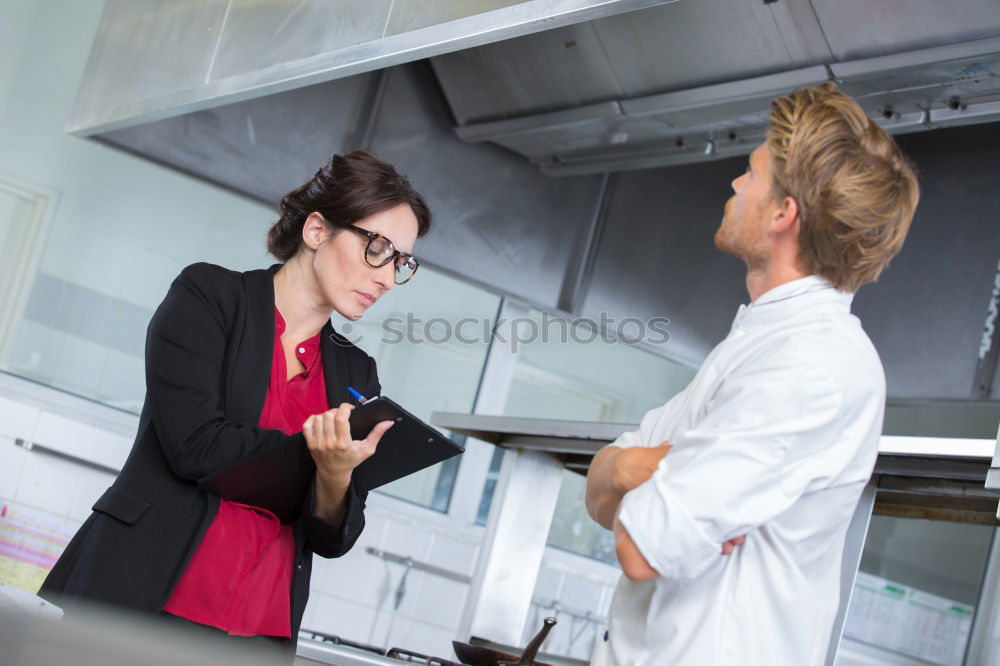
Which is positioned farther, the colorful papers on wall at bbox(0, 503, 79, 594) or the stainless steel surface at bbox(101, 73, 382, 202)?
the stainless steel surface at bbox(101, 73, 382, 202)

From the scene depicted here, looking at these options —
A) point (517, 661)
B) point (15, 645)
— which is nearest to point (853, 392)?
point (15, 645)

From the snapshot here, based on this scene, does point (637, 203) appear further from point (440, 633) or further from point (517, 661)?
point (517, 661)

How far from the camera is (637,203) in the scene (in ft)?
17.2

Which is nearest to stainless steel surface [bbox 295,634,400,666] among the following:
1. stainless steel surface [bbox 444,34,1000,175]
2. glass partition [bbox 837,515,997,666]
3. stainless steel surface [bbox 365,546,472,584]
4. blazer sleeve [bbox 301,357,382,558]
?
blazer sleeve [bbox 301,357,382,558]

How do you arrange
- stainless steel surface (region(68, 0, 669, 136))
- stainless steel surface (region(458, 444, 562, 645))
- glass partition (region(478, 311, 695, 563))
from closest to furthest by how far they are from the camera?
1. stainless steel surface (region(68, 0, 669, 136))
2. stainless steel surface (region(458, 444, 562, 645))
3. glass partition (region(478, 311, 695, 563))

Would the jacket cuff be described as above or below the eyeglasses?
below

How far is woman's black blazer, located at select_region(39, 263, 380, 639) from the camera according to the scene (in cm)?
147

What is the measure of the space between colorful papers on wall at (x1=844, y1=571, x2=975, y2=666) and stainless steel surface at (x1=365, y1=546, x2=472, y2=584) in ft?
6.82

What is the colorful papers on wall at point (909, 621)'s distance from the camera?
205 inches

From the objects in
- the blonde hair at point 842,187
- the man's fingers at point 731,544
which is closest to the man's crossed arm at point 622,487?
the man's fingers at point 731,544

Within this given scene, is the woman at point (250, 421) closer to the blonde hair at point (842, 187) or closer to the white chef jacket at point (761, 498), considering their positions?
the white chef jacket at point (761, 498)

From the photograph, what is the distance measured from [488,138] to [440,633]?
2.20 meters

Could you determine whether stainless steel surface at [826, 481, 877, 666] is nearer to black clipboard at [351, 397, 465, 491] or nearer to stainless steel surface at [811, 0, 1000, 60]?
black clipboard at [351, 397, 465, 491]

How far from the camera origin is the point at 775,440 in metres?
1.04
